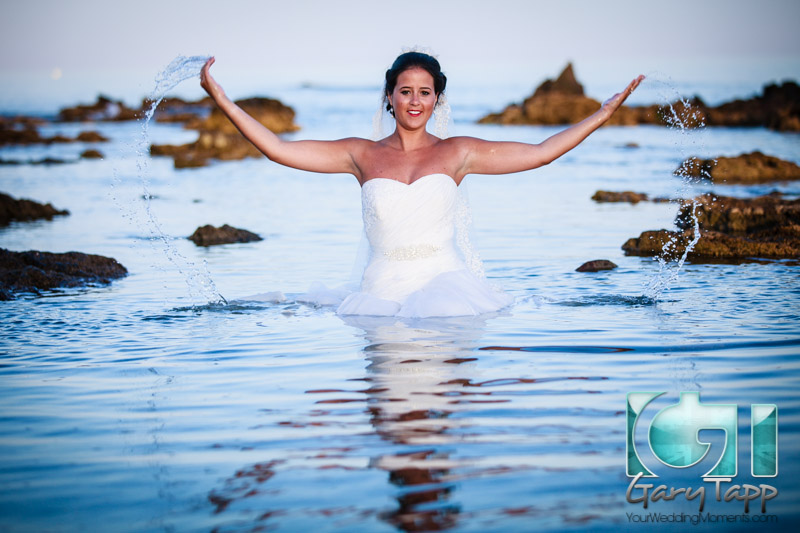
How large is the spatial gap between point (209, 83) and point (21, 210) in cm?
1073

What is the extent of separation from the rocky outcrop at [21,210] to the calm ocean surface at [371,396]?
5.65m

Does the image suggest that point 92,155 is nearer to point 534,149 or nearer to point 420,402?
point 534,149

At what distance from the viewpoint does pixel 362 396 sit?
5352 millimetres

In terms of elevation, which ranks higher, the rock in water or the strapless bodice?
the strapless bodice

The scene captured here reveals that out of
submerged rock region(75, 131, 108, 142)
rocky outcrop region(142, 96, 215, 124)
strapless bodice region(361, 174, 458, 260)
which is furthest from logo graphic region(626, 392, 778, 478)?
rocky outcrop region(142, 96, 215, 124)

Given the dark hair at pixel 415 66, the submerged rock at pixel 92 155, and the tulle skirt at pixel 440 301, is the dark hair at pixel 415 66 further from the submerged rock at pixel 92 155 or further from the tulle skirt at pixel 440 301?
the submerged rock at pixel 92 155

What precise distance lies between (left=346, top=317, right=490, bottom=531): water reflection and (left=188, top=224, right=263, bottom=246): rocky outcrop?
224 inches

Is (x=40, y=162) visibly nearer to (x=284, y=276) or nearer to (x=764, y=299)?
(x=284, y=276)

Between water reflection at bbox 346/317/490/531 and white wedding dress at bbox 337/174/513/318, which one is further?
white wedding dress at bbox 337/174/513/318

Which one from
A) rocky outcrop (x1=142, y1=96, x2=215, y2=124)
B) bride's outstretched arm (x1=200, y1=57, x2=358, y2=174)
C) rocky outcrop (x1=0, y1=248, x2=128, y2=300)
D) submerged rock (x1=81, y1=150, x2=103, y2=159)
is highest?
rocky outcrop (x1=142, y1=96, x2=215, y2=124)

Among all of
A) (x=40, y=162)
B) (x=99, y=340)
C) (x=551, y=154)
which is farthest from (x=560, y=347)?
(x=40, y=162)

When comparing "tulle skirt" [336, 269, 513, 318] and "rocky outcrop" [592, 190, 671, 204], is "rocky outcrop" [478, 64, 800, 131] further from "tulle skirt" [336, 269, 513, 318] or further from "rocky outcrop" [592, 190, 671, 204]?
"tulle skirt" [336, 269, 513, 318]

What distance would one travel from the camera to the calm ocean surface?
3.78 metres

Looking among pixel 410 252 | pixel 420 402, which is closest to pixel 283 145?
pixel 410 252
